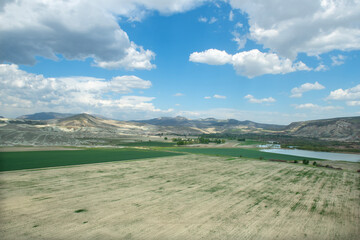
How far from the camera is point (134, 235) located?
16.0m

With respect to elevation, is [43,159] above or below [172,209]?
above

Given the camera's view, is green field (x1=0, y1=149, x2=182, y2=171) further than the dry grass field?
Yes

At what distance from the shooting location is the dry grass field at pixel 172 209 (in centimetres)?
1667

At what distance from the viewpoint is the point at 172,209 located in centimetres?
2155

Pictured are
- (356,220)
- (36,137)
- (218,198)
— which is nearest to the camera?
(356,220)

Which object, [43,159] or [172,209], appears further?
[43,159]

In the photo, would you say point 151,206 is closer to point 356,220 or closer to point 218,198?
point 218,198

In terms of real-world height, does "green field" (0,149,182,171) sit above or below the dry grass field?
above

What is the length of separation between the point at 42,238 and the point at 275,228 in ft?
59.1

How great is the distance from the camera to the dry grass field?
16.7 meters

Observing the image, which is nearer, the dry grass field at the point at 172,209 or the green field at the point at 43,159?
the dry grass field at the point at 172,209

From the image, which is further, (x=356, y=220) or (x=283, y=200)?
(x=283, y=200)

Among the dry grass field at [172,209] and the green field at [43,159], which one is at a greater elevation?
the green field at [43,159]

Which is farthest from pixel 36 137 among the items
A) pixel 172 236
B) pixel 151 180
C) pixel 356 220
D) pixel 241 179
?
pixel 356 220
